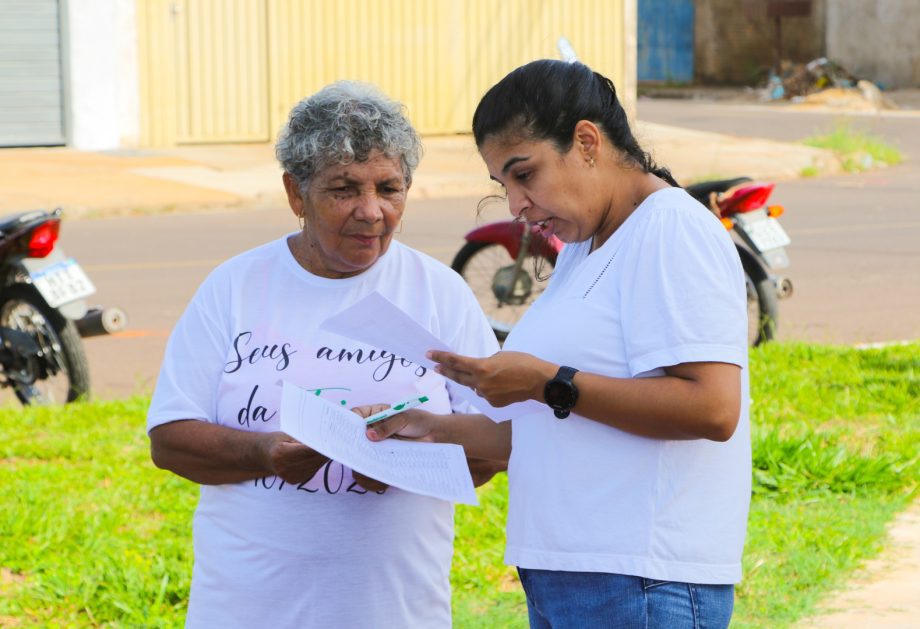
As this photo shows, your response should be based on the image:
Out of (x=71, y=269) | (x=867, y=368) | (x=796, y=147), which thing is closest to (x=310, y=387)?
(x=71, y=269)

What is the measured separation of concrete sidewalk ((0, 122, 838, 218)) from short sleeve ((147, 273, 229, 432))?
10.9 metres

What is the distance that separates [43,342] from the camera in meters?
7.04

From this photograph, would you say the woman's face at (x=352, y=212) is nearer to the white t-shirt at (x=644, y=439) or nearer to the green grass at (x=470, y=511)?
the white t-shirt at (x=644, y=439)

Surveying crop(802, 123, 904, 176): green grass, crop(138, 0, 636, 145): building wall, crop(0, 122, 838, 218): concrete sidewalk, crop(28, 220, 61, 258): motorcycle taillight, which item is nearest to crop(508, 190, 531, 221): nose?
crop(28, 220, 61, 258): motorcycle taillight

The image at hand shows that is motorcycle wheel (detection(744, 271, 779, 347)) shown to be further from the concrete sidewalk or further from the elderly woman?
the concrete sidewalk

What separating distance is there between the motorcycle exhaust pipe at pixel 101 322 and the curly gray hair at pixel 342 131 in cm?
428

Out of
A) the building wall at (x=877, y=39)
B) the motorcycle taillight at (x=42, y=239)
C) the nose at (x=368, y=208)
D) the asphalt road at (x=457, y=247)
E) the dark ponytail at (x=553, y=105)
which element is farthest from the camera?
the building wall at (x=877, y=39)

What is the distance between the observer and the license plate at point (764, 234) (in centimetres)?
802

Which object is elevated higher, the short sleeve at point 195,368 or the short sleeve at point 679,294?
the short sleeve at point 679,294

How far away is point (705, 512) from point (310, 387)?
0.89 metres

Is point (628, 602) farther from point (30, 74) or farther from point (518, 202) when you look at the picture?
point (30, 74)

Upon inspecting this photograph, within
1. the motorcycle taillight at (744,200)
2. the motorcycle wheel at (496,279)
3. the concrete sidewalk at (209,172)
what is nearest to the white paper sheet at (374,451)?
the motorcycle taillight at (744,200)

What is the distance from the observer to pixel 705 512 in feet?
8.14

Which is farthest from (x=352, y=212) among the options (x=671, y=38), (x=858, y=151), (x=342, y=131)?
(x=671, y=38)
